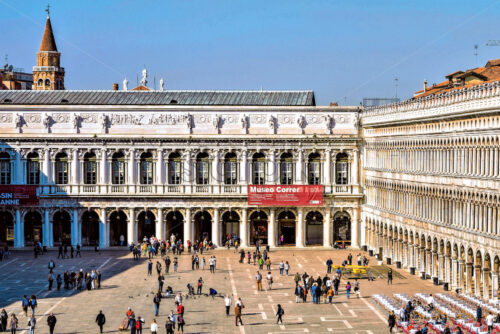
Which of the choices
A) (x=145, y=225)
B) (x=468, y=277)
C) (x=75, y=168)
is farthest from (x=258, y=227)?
(x=468, y=277)

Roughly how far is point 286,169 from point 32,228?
97.9 feet

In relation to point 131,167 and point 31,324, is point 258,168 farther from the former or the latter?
point 31,324

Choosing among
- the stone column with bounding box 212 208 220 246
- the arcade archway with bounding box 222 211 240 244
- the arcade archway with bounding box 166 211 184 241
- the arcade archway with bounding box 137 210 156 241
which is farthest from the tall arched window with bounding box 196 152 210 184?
the arcade archway with bounding box 137 210 156 241

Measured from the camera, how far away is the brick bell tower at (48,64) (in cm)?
15988

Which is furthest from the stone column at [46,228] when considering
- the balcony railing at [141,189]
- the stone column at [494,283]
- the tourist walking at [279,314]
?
the stone column at [494,283]

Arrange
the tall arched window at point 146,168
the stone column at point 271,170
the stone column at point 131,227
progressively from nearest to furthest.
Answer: the stone column at point 271,170 → the stone column at point 131,227 → the tall arched window at point 146,168

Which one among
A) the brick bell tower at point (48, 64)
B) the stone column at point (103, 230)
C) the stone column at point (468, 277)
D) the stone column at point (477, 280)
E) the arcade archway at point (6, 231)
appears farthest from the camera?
the brick bell tower at point (48, 64)

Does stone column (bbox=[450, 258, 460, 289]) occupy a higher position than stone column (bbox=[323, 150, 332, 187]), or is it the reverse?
stone column (bbox=[323, 150, 332, 187])

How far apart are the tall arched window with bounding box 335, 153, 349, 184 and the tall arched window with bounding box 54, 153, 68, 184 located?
30.5m

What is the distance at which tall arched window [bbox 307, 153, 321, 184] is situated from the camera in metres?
110

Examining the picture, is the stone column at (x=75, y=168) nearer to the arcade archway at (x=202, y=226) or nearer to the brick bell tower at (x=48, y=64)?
Answer: the arcade archway at (x=202, y=226)

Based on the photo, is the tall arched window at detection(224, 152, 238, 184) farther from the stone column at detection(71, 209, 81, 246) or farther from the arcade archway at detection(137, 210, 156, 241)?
the stone column at detection(71, 209, 81, 246)

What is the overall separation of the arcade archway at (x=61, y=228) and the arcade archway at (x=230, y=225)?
58.0 feet

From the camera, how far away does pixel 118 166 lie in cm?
11088
